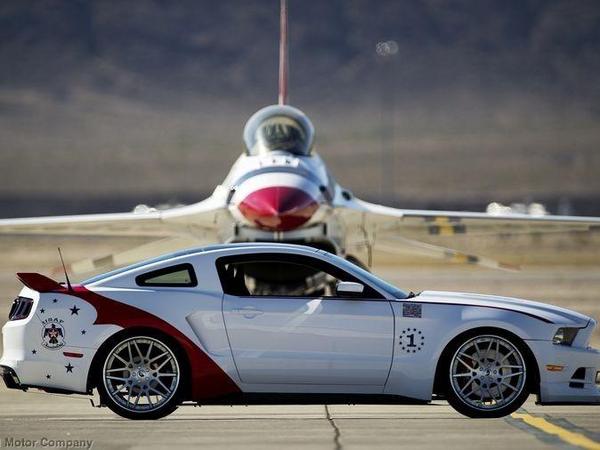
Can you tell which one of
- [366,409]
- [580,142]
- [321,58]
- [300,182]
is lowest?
[366,409]

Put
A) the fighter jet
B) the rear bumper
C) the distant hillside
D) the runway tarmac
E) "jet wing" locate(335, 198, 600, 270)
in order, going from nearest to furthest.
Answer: the runway tarmac → the rear bumper → the fighter jet → "jet wing" locate(335, 198, 600, 270) → the distant hillside

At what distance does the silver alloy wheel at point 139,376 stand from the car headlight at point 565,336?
108 inches

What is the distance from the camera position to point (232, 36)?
156m

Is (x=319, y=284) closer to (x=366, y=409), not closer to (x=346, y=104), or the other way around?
Result: (x=366, y=409)

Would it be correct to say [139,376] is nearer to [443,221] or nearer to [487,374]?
[487,374]

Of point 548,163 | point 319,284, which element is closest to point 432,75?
point 548,163

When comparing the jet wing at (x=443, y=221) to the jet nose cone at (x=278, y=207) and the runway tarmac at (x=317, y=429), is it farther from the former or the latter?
the runway tarmac at (x=317, y=429)

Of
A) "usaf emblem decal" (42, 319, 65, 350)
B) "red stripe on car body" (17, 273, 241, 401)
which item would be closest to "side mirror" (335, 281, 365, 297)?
"red stripe on car body" (17, 273, 241, 401)

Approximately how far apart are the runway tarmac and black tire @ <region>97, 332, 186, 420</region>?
120 millimetres

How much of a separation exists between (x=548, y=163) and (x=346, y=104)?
30.3 meters

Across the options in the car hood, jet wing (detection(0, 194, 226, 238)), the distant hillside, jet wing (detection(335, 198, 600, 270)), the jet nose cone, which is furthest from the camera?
the distant hillside

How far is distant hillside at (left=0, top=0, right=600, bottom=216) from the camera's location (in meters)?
116

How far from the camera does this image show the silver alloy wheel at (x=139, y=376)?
32.0 feet

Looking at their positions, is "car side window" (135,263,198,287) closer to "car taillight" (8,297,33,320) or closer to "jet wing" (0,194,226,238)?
"car taillight" (8,297,33,320)
